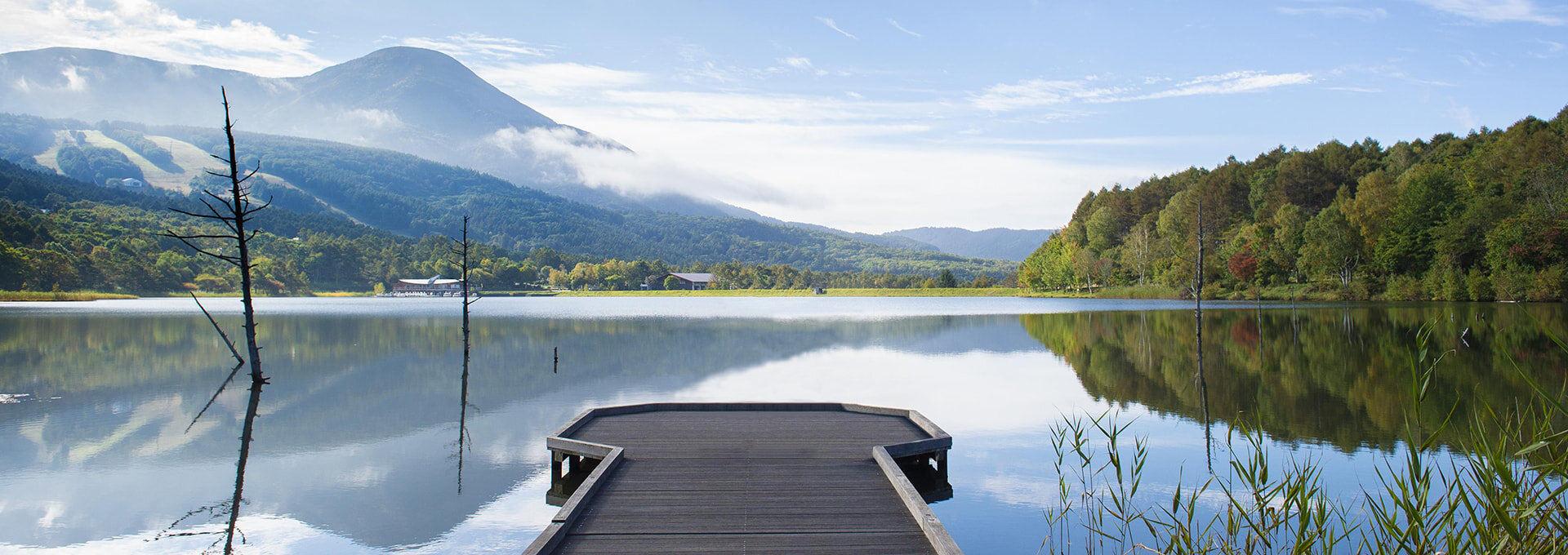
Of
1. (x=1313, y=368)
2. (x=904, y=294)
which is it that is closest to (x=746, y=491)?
(x=1313, y=368)

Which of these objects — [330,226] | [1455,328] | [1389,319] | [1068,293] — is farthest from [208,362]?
[330,226]

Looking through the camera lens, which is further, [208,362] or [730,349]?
[730,349]

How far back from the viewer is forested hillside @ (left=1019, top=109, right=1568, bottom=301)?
44.9 meters

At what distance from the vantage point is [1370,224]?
181ft

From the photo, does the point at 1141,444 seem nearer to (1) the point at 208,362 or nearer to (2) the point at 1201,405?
(2) the point at 1201,405

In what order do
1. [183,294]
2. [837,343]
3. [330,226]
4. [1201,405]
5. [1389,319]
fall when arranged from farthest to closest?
1. [330,226]
2. [183,294]
3. [1389,319]
4. [837,343]
5. [1201,405]

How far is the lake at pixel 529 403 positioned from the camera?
7930 millimetres

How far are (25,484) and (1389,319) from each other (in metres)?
39.1

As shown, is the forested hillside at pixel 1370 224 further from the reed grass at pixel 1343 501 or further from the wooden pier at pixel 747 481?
the wooden pier at pixel 747 481

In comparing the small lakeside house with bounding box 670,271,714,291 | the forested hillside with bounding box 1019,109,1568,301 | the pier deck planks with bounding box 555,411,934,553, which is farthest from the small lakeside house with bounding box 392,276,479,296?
the pier deck planks with bounding box 555,411,934,553

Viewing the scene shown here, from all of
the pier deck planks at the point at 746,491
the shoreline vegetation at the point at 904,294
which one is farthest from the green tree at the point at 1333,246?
the pier deck planks at the point at 746,491

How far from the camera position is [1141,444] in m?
10.5

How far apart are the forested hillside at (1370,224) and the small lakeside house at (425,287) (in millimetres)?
→ 77588

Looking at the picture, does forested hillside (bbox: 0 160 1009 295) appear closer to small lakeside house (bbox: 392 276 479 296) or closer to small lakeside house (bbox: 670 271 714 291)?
small lakeside house (bbox: 392 276 479 296)
